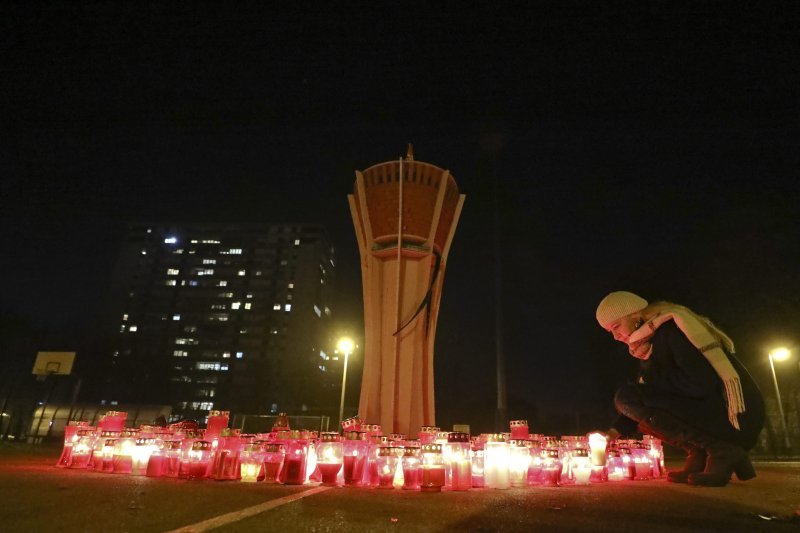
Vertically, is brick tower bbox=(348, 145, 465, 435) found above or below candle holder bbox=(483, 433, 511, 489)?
above

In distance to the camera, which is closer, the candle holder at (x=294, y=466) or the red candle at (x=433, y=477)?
the red candle at (x=433, y=477)

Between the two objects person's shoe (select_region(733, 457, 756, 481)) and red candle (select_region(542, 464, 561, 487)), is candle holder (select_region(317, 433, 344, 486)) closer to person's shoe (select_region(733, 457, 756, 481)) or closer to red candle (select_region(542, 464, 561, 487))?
red candle (select_region(542, 464, 561, 487))

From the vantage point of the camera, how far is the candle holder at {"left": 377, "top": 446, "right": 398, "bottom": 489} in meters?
4.57

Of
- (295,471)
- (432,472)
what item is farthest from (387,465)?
(295,471)

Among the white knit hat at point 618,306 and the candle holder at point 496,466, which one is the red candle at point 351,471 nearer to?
the candle holder at point 496,466

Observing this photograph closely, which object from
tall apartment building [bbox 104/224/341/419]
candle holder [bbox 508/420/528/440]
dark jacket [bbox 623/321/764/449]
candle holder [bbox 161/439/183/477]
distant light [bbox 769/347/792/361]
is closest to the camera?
dark jacket [bbox 623/321/764/449]

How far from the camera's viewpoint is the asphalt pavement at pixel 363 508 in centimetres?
250

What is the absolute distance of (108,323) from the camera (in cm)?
7962

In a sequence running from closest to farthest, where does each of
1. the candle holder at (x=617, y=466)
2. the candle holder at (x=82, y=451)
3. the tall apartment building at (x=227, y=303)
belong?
the candle holder at (x=617, y=466)
the candle holder at (x=82, y=451)
the tall apartment building at (x=227, y=303)

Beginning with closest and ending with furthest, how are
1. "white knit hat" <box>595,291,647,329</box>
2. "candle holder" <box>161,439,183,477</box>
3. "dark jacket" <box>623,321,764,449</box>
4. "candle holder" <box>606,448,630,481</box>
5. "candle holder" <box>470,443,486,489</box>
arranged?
"dark jacket" <box>623,321,764,449</box>
"candle holder" <box>470,443,486,489</box>
"candle holder" <box>161,439,183,477</box>
"white knit hat" <box>595,291,647,329</box>
"candle holder" <box>606,448,630,481</box>

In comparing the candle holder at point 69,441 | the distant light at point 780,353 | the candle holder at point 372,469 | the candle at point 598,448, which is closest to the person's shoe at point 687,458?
the candle at point 598,448

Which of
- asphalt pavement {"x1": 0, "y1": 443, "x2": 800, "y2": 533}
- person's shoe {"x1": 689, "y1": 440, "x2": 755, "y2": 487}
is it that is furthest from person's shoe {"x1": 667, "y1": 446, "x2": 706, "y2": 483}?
asphalt pavement {"x1": 0, "y1": 443, "x2": 800, "y2": 533}

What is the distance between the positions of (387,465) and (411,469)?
29cm

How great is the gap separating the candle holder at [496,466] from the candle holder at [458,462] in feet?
0.96
